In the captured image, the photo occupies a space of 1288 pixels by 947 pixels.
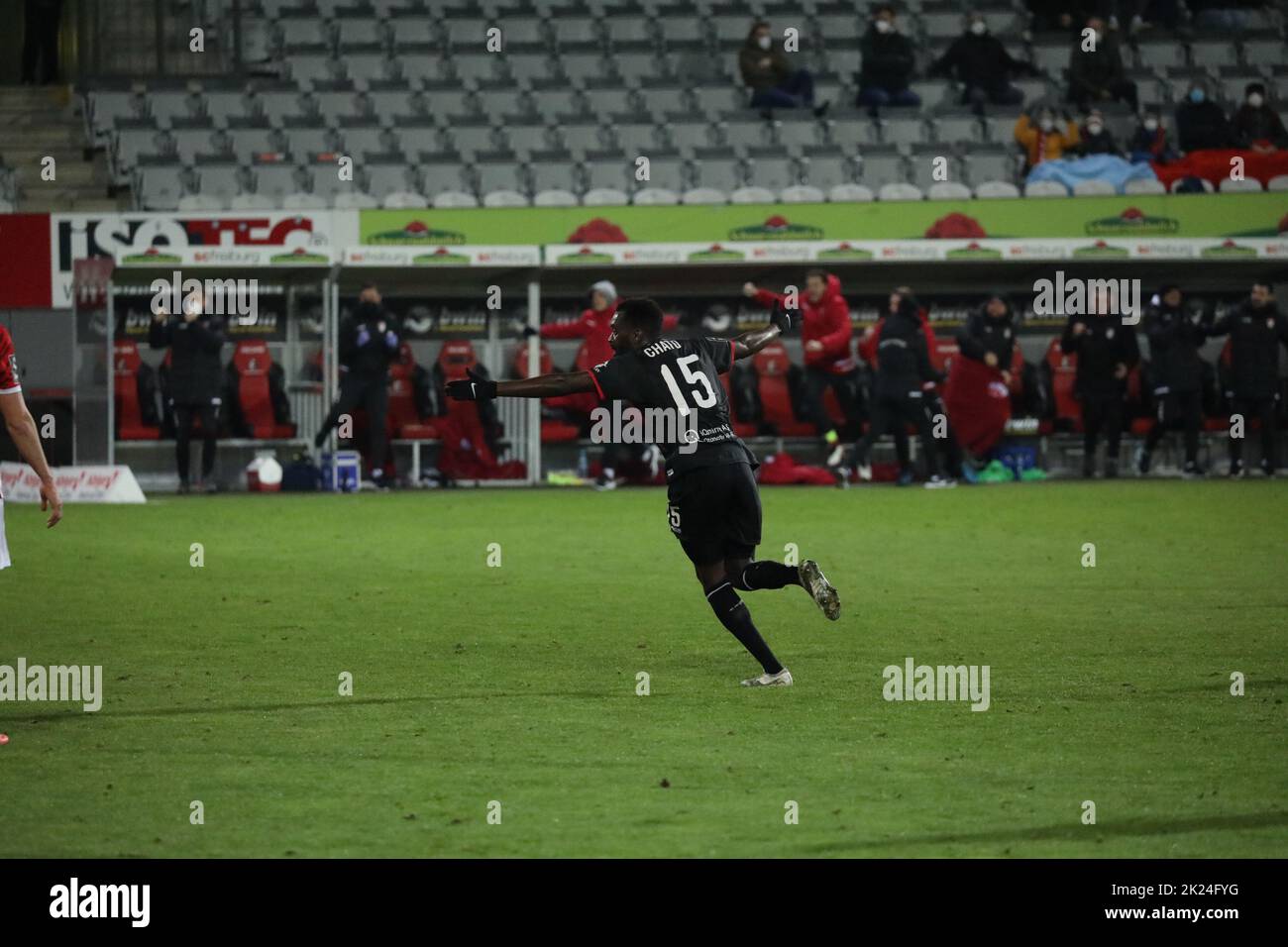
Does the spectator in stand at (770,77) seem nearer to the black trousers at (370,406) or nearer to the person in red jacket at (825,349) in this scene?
the person in red jacket at (825,349)

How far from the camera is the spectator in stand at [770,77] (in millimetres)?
29359

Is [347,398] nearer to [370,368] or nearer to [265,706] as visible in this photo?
[370,368]

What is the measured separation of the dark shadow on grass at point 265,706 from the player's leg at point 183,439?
14.8m

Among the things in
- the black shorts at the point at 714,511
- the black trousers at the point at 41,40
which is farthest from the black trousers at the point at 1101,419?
the black shorts at the point at 714,511

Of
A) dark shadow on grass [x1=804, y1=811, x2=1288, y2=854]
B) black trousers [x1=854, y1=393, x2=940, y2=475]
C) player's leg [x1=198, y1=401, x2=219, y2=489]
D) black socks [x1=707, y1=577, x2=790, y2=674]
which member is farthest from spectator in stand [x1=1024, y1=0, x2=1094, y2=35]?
dark shadow on grass [x1=804, y1=811, x2=1288, y2=854]

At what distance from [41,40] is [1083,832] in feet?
86.3

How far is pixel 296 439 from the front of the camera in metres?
24.9

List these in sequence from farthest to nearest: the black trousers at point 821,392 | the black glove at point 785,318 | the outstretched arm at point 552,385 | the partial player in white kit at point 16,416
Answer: the black trousers at point 821,392 < the black glove at point 785,318 < the outstretched arm at point 552,385 < the partial player in white kit at point 16,416

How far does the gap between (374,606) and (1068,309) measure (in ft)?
52.7

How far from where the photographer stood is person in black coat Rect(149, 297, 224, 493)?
2306 cm

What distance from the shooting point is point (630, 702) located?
887 cm

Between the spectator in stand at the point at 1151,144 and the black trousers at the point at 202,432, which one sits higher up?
the spectator in stand at the point at 1151,144

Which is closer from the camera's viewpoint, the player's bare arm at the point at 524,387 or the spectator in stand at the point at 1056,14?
the player's bare arm at the point at 524,387

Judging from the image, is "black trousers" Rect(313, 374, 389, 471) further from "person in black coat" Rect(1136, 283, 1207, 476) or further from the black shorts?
the black shorts
